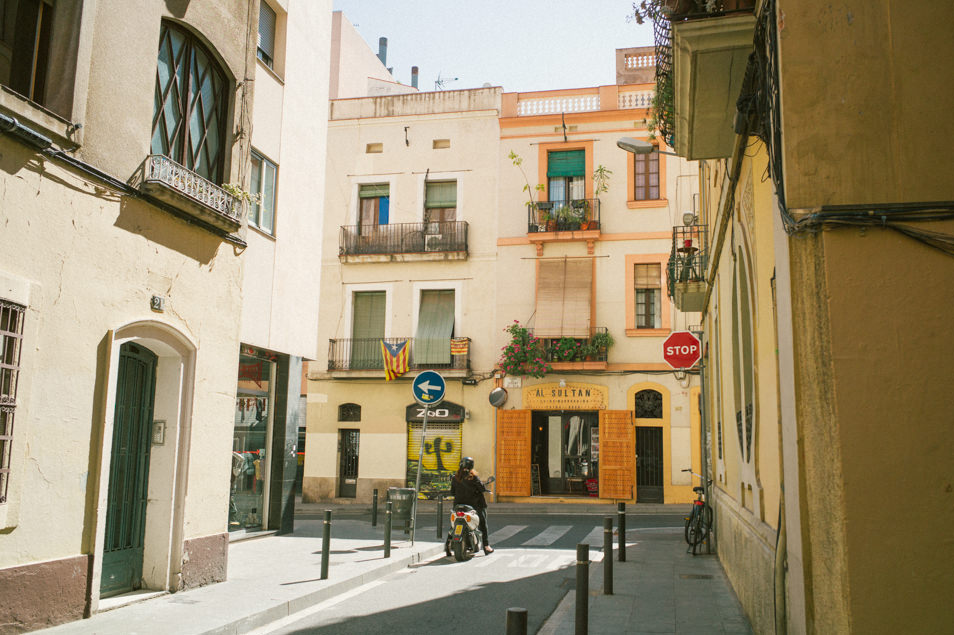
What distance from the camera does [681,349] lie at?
14.6 m

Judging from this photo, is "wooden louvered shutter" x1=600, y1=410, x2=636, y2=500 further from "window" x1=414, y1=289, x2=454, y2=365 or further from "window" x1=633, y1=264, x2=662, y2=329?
"window" x1=414, y1=289, x2=454, y2=365

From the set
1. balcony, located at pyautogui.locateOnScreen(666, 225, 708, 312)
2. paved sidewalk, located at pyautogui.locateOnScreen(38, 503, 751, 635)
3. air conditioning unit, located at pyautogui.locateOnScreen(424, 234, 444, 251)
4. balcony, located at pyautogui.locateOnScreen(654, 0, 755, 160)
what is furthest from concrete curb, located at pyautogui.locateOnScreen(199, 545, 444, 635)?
air conditioning unit, located at pyautogui.locateOnScreen(424, 234, 444, 251)

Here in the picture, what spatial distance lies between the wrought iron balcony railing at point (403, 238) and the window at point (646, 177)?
19.2ft

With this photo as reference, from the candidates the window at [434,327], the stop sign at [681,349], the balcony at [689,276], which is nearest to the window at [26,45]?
the balcony at [689,276]

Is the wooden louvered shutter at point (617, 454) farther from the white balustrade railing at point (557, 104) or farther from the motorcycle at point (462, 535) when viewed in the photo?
the motorcycle at point (462, 535)

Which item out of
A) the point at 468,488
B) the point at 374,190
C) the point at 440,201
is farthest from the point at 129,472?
the point at 374,190

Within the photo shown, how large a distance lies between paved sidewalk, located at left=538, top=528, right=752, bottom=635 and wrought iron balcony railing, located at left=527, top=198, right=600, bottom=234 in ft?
48.8

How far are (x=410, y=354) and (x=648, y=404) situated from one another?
7.92m

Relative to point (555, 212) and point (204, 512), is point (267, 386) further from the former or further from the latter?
point (555, 212)

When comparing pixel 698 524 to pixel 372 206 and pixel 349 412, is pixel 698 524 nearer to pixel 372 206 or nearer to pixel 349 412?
pixel 349 412

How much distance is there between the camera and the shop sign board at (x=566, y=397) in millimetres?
25297

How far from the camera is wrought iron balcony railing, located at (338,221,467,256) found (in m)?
27.0

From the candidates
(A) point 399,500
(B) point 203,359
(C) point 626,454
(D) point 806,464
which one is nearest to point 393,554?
(A) point 399,500

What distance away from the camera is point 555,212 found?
1035 inches
